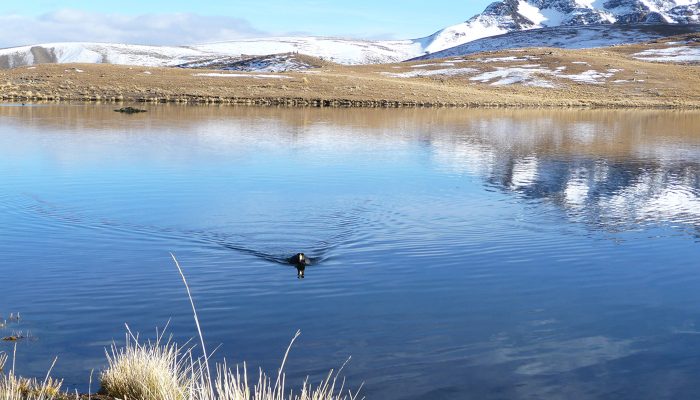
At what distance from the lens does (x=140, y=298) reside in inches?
432

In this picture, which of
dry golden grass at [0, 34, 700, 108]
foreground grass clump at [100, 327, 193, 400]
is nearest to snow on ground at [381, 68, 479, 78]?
dry golden grass at [0, 34, 700, 108]

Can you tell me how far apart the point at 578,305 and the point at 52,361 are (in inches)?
277

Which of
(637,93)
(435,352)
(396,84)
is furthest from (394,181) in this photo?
(637,93)

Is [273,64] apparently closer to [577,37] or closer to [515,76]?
[515,76]

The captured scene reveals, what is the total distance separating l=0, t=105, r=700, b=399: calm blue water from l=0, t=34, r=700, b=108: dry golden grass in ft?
134

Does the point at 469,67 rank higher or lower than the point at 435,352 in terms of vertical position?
higher

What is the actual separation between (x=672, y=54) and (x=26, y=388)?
129782mm

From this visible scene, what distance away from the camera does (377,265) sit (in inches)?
527

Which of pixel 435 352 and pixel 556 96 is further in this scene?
pixel 556 96

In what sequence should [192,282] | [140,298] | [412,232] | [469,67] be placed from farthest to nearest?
[469,67] < [412,232] < [192,282] < [140,298]

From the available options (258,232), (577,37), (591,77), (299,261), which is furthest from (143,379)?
(577,37)

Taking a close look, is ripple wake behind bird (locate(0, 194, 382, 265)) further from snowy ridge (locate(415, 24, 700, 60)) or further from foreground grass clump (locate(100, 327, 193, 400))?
snowy ridge (locate(415, 24, 700, 60))

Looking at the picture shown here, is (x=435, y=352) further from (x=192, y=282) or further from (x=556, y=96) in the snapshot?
(x=556, y=96)

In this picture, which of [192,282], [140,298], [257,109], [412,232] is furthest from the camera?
[257,109]
